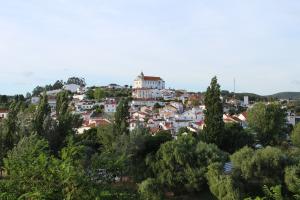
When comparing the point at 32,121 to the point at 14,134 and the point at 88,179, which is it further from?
the point at 88,179

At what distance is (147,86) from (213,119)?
297 ft

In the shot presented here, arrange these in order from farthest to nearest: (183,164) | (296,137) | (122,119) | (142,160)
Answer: (296,137)
(122,119)
(142,160)
(183,164)

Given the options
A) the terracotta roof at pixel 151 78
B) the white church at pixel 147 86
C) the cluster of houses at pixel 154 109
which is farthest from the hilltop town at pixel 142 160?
the terracotta roof at pixel 151 78

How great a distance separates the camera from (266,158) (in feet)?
73.4

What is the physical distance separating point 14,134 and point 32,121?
1.41 meters

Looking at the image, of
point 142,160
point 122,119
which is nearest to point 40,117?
point 122,119

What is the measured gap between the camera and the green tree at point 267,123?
40.6 m

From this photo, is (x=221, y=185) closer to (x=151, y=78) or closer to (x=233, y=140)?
(x=233, y=140)

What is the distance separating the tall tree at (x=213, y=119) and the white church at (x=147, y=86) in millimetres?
75765

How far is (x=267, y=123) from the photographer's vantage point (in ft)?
135

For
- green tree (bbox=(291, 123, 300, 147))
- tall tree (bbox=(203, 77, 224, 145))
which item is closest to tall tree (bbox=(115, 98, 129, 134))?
tall tree (bbox=(203, 77, 224, 145))

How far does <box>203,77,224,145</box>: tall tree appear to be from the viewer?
3064 cm

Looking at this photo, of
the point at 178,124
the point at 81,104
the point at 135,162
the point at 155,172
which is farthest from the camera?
the point at 81,104

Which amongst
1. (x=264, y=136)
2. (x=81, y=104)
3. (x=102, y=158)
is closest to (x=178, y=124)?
(x=264, y=136)
